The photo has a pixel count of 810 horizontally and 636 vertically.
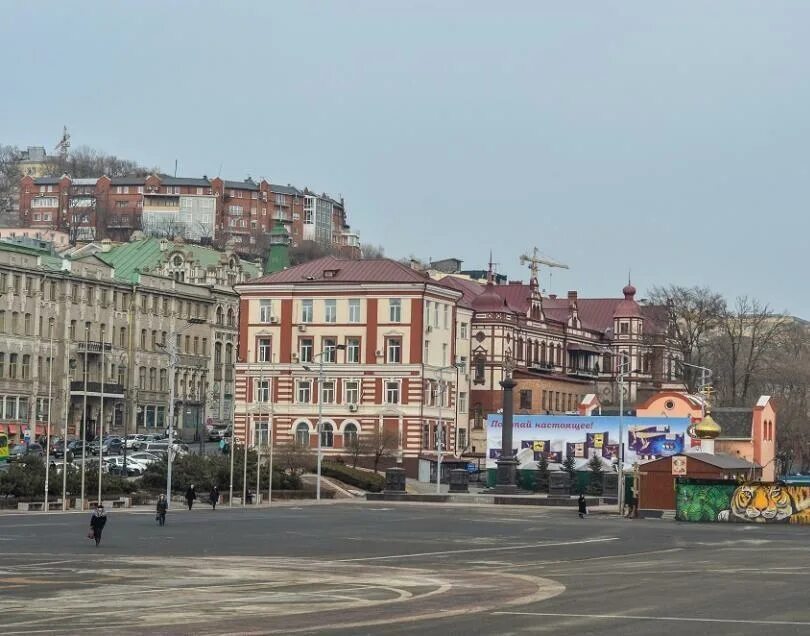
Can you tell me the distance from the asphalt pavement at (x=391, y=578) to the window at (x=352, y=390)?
188 feet

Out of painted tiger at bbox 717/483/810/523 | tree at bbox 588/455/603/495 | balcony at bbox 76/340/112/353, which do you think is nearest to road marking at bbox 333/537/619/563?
painted tiger at bbox 717/483/810/523

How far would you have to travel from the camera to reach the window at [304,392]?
127m

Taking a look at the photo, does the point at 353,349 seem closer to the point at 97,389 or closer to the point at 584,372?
the point at 97,389

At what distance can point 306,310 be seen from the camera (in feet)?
422

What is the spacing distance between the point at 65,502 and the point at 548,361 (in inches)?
3494

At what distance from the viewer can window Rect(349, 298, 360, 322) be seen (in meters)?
127

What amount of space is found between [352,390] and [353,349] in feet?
10.6

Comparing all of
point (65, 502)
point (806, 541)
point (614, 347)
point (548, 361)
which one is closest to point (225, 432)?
point (548, 361)

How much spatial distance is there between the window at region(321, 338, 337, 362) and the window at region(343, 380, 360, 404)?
2140mm

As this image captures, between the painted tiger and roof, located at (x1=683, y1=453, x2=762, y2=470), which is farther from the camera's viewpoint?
roof, located at (x1=683, y1=453, x2=762, y2=470)

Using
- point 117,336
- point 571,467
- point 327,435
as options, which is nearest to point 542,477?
point 571,467

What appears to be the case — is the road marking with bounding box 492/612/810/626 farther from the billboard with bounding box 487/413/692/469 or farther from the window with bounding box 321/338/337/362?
the window with bounding box 321/338/337/362

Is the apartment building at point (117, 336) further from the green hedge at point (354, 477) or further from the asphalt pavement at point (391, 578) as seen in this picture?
the asphalt pavement at point (391, 578)

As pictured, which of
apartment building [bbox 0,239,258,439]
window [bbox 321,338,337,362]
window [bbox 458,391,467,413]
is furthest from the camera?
window [bbox 458,391,467,413]
